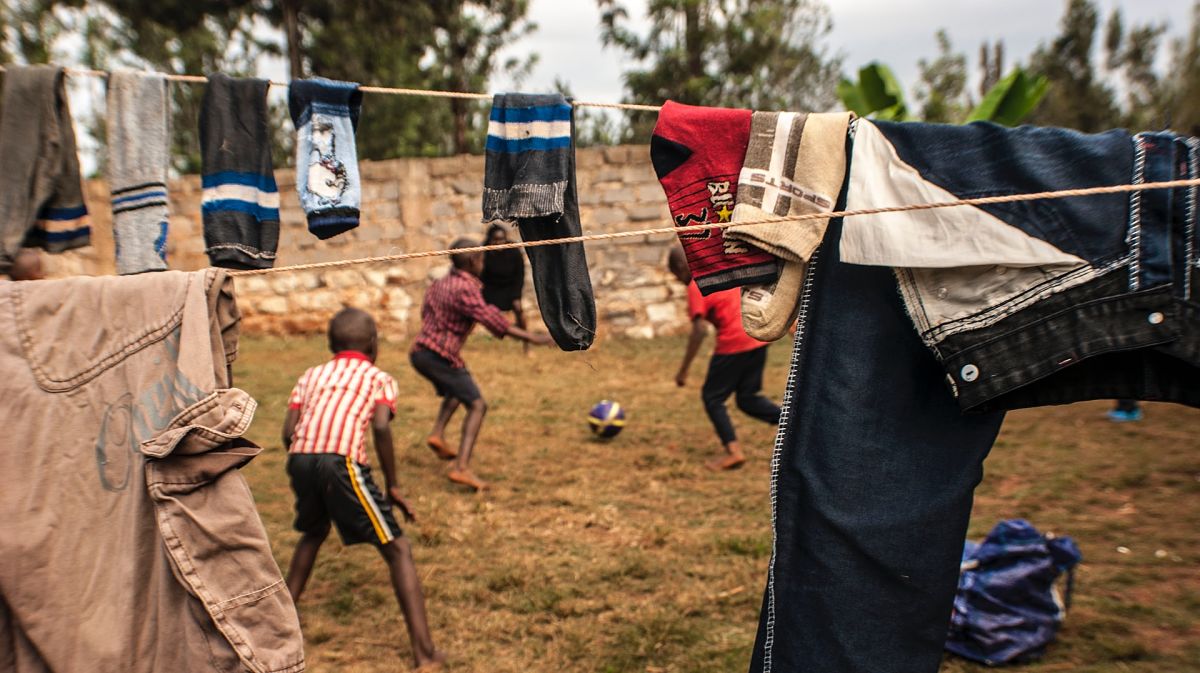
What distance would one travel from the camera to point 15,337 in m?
2.06

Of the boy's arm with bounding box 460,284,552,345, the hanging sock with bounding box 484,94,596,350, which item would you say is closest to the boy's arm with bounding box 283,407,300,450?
the hanging sock with bounding box 484,94,596,350

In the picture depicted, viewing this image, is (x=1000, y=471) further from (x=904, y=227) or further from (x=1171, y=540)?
(x=904, y=227)

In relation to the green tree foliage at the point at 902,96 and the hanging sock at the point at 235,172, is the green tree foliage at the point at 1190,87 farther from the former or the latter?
the hanging sock at the point at 235,172

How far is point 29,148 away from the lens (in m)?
2.62

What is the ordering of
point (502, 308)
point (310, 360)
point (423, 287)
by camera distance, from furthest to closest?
1. point (423, 287)
2. point (310, 360)
3. point (502, 308)

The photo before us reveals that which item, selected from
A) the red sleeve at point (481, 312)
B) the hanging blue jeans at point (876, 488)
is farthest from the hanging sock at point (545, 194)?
the red sleeve at point (481, 312)

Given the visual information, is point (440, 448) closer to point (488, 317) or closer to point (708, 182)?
point (488, 317)

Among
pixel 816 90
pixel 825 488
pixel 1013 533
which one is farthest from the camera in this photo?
pixel 816 90

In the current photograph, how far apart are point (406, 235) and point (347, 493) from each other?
751 centimetres

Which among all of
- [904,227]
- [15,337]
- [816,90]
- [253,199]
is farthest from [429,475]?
[816,90]

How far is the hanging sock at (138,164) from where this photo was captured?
8.80ft

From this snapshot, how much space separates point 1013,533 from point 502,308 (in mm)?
4779

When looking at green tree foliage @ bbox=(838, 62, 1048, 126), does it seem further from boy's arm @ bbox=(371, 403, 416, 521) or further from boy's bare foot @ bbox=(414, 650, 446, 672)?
boy's bare foot @ bbox=(414, 650, 446, 672)

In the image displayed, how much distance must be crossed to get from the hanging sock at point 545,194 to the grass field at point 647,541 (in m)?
0.41
